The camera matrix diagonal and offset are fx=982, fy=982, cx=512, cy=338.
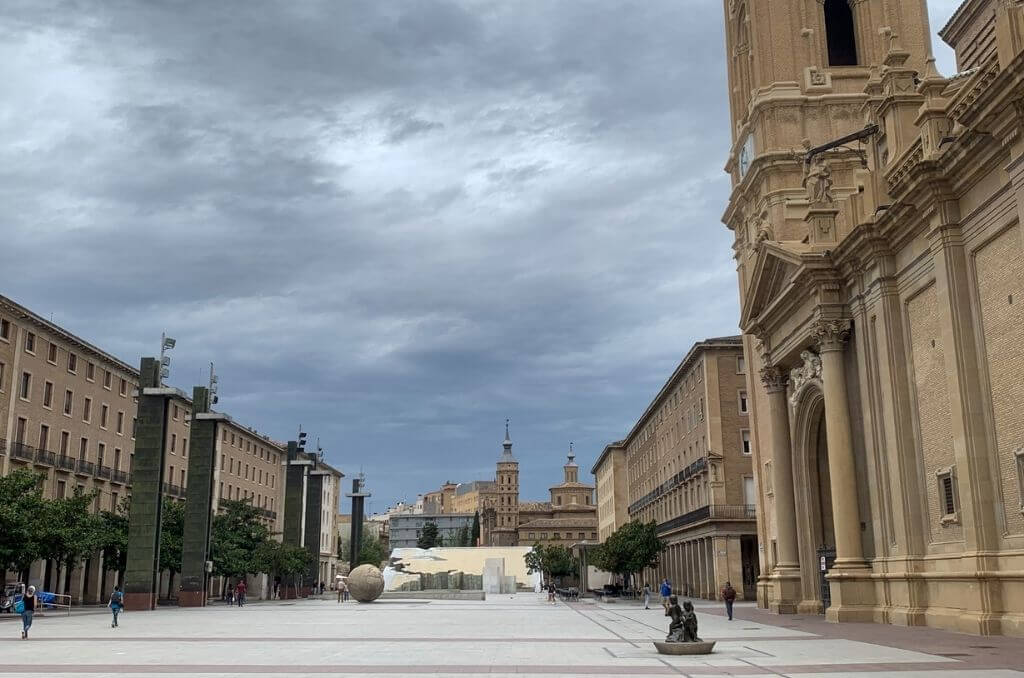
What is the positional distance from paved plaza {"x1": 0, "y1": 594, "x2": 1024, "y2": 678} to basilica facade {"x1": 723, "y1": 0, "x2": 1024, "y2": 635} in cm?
307

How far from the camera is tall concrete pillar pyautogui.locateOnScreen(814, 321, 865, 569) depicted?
30.0 metres

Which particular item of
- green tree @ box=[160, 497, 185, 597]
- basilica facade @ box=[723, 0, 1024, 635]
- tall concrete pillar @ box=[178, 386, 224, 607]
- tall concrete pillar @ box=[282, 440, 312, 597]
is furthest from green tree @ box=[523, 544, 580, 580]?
basilica facade @ box=[723, 0, 1024, 635]

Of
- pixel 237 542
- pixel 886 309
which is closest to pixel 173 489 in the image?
pixel 237 542

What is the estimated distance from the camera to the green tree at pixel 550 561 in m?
127

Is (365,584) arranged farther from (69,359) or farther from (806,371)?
(806,371)

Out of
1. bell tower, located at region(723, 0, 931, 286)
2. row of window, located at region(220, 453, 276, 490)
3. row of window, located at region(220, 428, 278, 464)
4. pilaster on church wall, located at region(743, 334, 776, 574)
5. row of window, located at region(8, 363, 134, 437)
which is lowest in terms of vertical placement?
pilaster on church wall, located at region(743, 334, 776, 574)

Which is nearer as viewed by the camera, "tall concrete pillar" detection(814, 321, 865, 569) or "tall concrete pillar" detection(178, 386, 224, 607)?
"tall concrete pillar" detection(814, 321, 865, 569)

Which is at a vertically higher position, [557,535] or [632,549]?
[557,535]

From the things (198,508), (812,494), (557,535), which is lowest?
(812,494)

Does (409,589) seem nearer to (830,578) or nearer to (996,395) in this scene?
(830,578)

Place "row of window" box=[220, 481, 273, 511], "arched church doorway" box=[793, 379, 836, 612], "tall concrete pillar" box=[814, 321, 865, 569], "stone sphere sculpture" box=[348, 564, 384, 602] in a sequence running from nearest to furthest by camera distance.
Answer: "tall concrete pillar" box=[814, 321, 865, 569]
"arched church doorway" box=[793, 379, 836, 612]
"stone sphere sculpture" box=[348, 564, 384, 602]
"row of window" box=[220, 481, 273, 511]

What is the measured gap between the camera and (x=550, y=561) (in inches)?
5059

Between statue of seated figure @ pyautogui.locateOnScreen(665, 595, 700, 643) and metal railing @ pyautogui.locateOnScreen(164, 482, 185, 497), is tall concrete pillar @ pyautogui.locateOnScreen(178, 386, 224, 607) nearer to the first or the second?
metal railing @ pyautogui.locateOnScreen(164, 482, 185, 497)

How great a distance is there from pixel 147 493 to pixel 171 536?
Answer: 11.3 m
